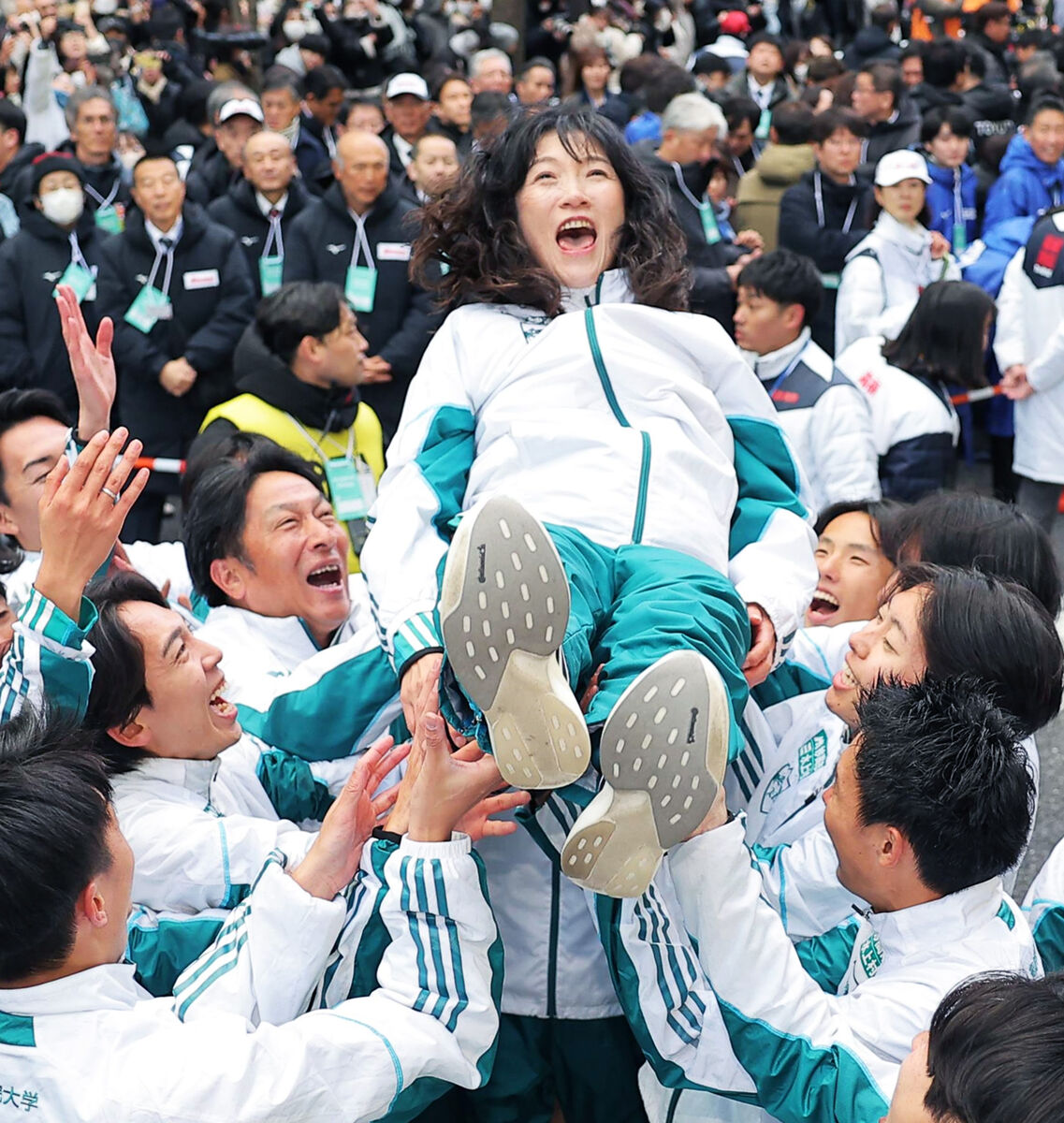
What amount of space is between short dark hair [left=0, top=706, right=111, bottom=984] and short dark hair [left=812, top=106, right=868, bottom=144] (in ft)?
16.4

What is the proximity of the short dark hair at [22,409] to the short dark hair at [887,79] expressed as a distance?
5.42 meters

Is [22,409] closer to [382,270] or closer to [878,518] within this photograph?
[878,518]

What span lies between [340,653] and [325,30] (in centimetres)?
859

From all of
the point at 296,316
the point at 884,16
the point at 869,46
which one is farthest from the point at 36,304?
the point at 884,16

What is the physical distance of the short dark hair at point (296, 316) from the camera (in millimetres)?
3855

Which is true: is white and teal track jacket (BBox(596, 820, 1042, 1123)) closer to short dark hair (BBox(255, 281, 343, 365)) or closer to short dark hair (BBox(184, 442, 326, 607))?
short dark hair (BBox(184, 442, 326, 607))

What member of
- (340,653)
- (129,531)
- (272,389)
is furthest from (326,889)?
(129,531)

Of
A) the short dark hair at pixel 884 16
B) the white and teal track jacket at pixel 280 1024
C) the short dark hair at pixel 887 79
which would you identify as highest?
the short dark hair at pixel 884 16

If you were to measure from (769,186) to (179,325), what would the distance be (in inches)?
116

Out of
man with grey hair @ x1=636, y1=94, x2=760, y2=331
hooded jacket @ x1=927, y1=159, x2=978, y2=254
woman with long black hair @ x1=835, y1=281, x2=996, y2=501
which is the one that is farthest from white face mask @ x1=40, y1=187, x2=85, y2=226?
hooded jacket @ x1=927, y1=159, x2=978, y2=254

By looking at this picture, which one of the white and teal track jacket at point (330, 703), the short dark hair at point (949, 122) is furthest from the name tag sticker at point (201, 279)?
the short dark hair at point (949, 122)

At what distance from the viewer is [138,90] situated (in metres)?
8.55

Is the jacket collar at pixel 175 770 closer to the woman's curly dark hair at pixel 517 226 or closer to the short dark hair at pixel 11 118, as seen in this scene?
the woman's curly dark hair at pixel 517 226

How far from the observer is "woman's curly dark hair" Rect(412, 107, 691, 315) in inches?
94.3
